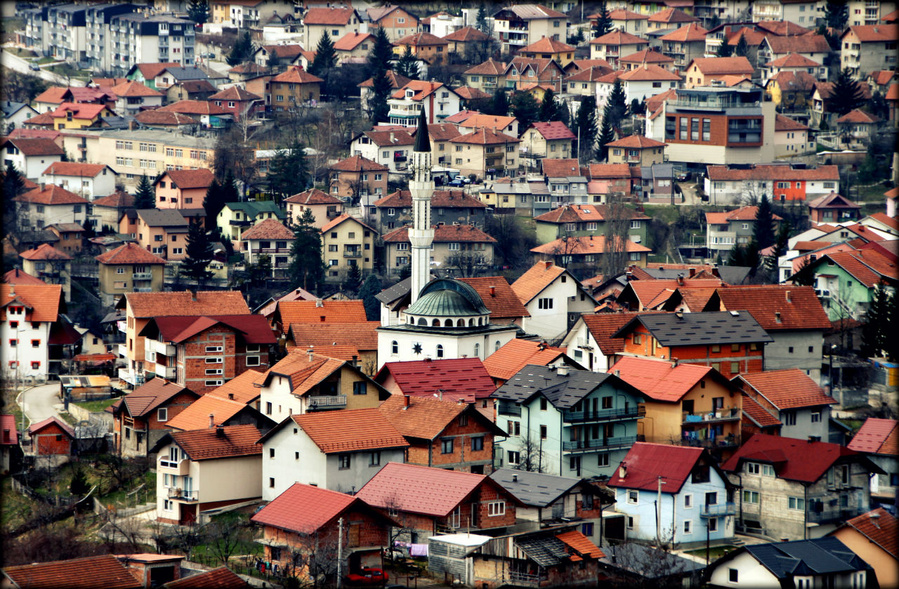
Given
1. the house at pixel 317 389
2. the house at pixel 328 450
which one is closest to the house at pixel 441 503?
the house at pixel 328 450

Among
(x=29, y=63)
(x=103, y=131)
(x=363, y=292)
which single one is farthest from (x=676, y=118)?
(x=29, y=63)

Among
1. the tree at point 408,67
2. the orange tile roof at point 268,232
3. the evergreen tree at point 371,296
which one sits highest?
the tree at point 408,67

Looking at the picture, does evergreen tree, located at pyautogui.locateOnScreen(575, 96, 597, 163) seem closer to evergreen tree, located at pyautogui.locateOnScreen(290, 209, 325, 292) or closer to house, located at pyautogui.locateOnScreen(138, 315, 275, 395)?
evergreen tree, located at pyautogui.locateOnScreen(290, 209, 325, 292)

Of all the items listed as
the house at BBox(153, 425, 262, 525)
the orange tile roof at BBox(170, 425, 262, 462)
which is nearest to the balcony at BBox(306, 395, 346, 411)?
the orange tile roof at BBox(170, 425, 262, 462)

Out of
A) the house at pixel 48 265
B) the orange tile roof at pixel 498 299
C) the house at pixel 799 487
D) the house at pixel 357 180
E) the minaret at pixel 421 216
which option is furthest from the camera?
the house at pixel 357 180

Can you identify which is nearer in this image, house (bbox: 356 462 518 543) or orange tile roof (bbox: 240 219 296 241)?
house (bbox: 356 462 518 543)

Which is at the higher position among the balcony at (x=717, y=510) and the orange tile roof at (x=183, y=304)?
the orange tile roof at (x=183, y=304)

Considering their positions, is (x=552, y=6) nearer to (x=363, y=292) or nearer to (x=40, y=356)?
(x=363, y=292)

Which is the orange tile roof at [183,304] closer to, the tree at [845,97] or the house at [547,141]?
the house at [547,141]
